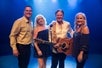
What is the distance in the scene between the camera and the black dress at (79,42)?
2.52 metres

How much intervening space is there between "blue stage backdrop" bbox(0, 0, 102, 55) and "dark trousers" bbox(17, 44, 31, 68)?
0.41 feet

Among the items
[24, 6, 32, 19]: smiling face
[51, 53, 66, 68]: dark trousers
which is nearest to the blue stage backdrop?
[24, 6, 32, 19]: smiling face

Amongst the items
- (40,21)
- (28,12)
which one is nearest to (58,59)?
(40,21)

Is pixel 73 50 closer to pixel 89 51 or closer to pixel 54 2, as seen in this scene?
pixel 89 51

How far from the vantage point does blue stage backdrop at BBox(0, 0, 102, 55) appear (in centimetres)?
255

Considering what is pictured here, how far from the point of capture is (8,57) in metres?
2.55

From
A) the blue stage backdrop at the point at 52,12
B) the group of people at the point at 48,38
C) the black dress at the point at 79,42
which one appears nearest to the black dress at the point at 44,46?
the group of people at the point at 48,38

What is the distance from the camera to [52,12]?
101 inches

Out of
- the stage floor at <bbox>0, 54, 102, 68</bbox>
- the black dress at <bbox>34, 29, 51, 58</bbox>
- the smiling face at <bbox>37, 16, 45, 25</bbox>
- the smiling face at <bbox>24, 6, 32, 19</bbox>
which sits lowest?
the stage floor at <bbox>0, 54, 102, 68</bbox>

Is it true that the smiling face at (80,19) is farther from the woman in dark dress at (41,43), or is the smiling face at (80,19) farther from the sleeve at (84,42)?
the woman in dark dress at (41,43)

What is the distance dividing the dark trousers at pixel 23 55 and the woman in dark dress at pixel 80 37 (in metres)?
0.53

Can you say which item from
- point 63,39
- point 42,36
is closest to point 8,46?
point 42,36

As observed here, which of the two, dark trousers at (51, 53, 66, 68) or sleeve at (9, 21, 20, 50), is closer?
sleeve at (9, 21, 20, 50)

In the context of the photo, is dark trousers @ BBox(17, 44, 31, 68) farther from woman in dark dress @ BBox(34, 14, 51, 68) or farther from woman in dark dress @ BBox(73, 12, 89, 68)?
woman in dark dress @ BBox(73, 12, 89, 68)
